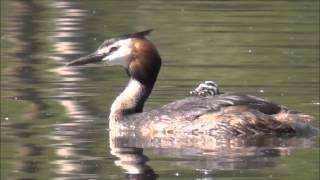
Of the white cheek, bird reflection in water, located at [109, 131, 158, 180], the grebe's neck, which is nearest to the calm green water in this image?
bird reflection in water, located at [109, 131, 158, 180]

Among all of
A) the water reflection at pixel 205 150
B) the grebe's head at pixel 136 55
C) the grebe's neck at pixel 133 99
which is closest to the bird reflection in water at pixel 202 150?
the water reflection at pixel 205 150

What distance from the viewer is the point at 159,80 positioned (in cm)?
1533

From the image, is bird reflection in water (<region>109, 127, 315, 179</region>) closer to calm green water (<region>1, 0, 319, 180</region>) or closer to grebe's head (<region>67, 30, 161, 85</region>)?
calm green water (<region>1, 0, 319, 180</region>)

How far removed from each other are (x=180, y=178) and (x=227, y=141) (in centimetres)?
183

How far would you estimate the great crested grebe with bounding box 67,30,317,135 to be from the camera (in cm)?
1258

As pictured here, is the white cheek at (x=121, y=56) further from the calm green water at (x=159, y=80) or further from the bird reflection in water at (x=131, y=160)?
the bird reflection in water at (x=131, y=160)

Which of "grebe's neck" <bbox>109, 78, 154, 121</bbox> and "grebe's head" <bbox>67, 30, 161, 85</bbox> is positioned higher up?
"grebe's head" <bbox>67, 30, 161, 85</bbox>

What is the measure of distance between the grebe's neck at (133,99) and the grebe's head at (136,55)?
2.5 inches

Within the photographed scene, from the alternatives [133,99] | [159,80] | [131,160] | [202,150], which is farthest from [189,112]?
[159,80]

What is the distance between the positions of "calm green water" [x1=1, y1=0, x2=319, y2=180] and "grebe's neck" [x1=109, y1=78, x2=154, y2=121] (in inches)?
8.0

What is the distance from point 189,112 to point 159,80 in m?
2.58

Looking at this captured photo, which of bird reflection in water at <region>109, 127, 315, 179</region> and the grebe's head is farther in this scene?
the grebe's head

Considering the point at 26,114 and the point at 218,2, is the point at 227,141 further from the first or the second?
the point at 218,2

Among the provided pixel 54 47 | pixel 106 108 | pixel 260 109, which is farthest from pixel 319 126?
pixel 54 47
